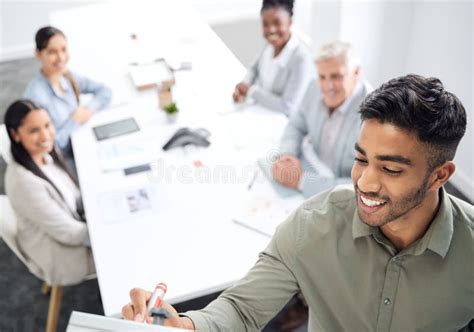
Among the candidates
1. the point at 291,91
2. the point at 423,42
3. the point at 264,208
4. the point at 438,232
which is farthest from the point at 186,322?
the point at 423,42

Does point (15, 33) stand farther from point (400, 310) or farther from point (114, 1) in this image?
point (400, 310)

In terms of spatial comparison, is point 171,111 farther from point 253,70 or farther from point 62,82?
point 62,82

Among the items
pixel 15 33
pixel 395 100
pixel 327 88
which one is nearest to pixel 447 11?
pixel 327 88

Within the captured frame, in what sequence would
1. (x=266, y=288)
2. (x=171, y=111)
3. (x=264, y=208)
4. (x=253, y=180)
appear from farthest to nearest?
(x=171, y=111) < (x=253, y=180) < (x=264, y=208) < (x=266, y=288)

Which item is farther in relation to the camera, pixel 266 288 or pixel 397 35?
pixel 397 35

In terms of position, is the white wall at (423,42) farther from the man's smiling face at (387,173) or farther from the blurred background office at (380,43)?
the man's smiling face at (387,173)

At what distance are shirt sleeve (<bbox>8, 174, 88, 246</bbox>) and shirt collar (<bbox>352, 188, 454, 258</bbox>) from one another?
53.8 inches

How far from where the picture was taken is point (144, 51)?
330 centimetres

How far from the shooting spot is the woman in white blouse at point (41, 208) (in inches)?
84.6

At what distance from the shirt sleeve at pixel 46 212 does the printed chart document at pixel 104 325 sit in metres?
1.54

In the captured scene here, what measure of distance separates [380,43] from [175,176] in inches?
73.4

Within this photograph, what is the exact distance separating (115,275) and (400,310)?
3.36ft

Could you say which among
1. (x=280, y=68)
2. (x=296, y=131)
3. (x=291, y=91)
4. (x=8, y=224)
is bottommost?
(x=8, y=224)

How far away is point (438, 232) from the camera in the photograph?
3.79ft
